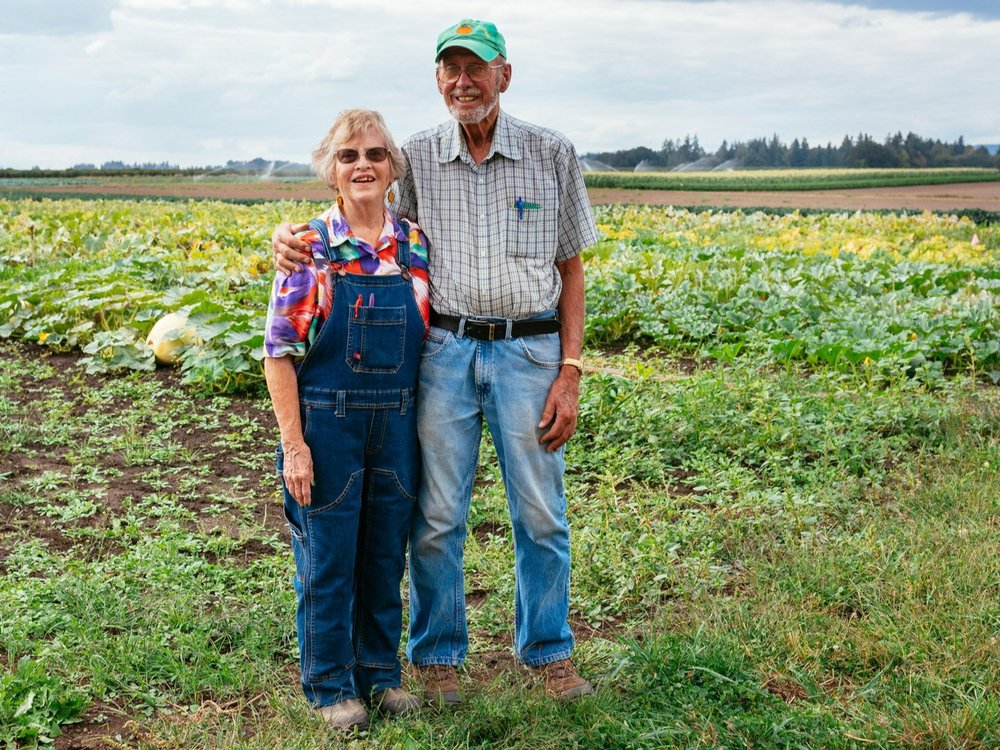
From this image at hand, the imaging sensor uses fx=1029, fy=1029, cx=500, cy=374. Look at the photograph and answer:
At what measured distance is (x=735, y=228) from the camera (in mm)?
16969

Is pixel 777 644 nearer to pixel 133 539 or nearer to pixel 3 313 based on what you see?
pixel 133 539

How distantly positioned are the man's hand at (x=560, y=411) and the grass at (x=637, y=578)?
762 millimetres

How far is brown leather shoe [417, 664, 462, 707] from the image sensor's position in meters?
3.06

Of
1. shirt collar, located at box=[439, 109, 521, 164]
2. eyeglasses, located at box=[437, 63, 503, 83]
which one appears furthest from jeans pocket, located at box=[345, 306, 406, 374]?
eyeglasses, located at box=[437, 63, 503, 83]

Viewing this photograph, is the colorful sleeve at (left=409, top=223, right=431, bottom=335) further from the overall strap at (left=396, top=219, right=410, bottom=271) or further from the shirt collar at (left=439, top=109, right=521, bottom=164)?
the shirt collar at (left=439, top=109, right=521, bottom=164)

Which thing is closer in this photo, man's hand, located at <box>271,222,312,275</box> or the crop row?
man's hand, located at <box>271,222,312,275</box>

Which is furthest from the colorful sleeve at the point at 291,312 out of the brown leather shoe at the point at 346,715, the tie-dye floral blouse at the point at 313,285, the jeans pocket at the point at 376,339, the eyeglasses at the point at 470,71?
the brown leather shoe at the point at 346,715

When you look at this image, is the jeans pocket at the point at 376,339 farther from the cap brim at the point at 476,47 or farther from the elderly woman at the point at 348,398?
the cap brim at the point at 476,47

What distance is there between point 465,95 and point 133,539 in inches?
104

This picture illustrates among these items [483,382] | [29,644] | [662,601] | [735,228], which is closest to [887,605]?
[662,601]

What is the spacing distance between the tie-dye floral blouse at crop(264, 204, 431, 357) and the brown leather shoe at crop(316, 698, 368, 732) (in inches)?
40.6

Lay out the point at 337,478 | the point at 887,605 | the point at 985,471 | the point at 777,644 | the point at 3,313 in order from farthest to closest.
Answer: the point at 3,313, the point at 985,471, the point at 887,605, the point at 777,644, the point at 337,478

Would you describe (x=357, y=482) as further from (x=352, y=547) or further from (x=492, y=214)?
(x=492, y=214)

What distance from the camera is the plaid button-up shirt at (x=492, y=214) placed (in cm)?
292
